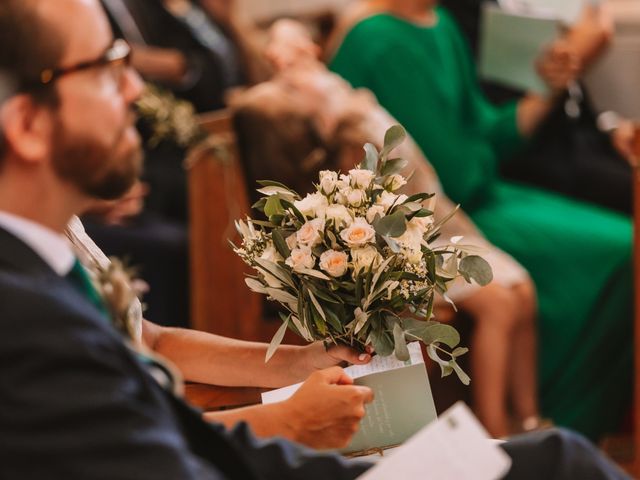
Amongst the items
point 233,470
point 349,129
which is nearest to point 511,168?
point 349,129

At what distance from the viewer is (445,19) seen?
432 centimetres

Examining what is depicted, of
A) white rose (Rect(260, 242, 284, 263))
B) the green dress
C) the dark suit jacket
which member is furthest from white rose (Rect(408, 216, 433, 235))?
the green dress

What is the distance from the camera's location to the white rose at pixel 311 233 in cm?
183

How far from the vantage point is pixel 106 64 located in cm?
149

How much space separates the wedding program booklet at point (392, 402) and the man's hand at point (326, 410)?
109 mm

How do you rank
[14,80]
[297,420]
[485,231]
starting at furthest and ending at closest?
[485,231] → [297,420] → [14,80]

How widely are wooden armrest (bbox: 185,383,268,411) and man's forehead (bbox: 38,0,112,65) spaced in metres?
0.66

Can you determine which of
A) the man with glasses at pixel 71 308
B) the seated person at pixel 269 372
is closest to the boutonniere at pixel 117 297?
the man with glasses at pixel 71 308

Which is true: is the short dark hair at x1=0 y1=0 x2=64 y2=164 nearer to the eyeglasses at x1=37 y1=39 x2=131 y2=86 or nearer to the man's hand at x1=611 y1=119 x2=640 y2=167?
the eyeglasses at x1=37 y1=39 x2=131 y2=86

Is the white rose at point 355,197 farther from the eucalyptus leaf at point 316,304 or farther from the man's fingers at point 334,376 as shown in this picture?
the man's fingers at point 334,376

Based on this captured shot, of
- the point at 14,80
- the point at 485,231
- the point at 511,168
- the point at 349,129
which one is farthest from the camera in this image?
the point at 511,168

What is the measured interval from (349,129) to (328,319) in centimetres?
154

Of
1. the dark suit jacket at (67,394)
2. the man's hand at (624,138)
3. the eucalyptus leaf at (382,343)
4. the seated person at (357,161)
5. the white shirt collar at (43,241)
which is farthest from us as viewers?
the man's hand at (624,138)

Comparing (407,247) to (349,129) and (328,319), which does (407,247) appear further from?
(349,129)
